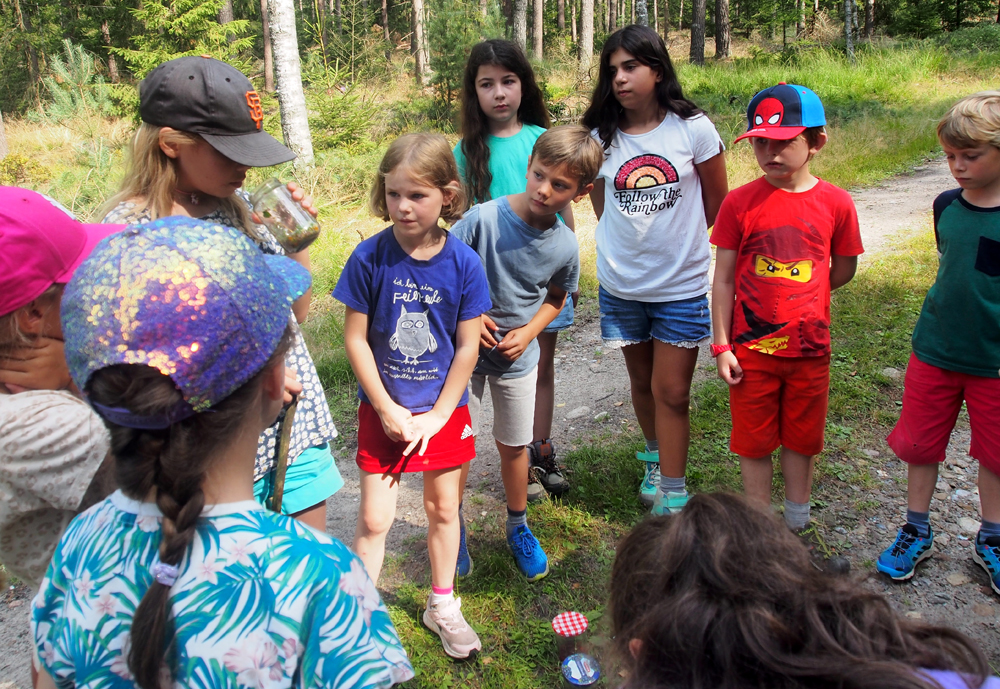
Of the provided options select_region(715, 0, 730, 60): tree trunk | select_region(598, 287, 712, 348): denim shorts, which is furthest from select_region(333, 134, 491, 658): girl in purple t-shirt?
select_region(715, 0, 730, 60): tree trunk

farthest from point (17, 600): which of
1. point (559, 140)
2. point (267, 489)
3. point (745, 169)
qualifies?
point (745, 169)

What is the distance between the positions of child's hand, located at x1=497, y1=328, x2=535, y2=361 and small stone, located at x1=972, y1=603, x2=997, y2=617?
1.98m

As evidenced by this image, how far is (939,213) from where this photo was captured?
2.77 metres

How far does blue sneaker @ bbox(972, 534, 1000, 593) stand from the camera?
8.88 ft

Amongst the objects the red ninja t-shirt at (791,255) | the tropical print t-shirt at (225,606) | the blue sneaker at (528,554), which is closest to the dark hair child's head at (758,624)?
the tropical print t-shirt at (225,606)

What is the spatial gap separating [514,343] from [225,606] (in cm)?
177

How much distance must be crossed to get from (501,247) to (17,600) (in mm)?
2561

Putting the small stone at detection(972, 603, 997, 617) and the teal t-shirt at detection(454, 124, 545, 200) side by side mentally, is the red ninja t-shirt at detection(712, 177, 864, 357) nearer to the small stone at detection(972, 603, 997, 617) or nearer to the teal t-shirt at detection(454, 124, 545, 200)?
the teal t-shirt at detection(454, 124, 545, 200)

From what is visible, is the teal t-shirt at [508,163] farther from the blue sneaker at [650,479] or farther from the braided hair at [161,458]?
the braided hair at [161,458]

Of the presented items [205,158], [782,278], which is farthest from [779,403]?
[205,158]

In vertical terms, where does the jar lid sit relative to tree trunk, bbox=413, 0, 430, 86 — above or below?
below

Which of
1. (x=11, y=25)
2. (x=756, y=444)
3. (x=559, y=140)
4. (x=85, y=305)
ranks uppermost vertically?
(x=11, y=25)

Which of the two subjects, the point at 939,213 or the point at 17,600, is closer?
the point at 939,213

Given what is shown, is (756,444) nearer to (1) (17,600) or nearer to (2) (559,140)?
(2) (559,140)
